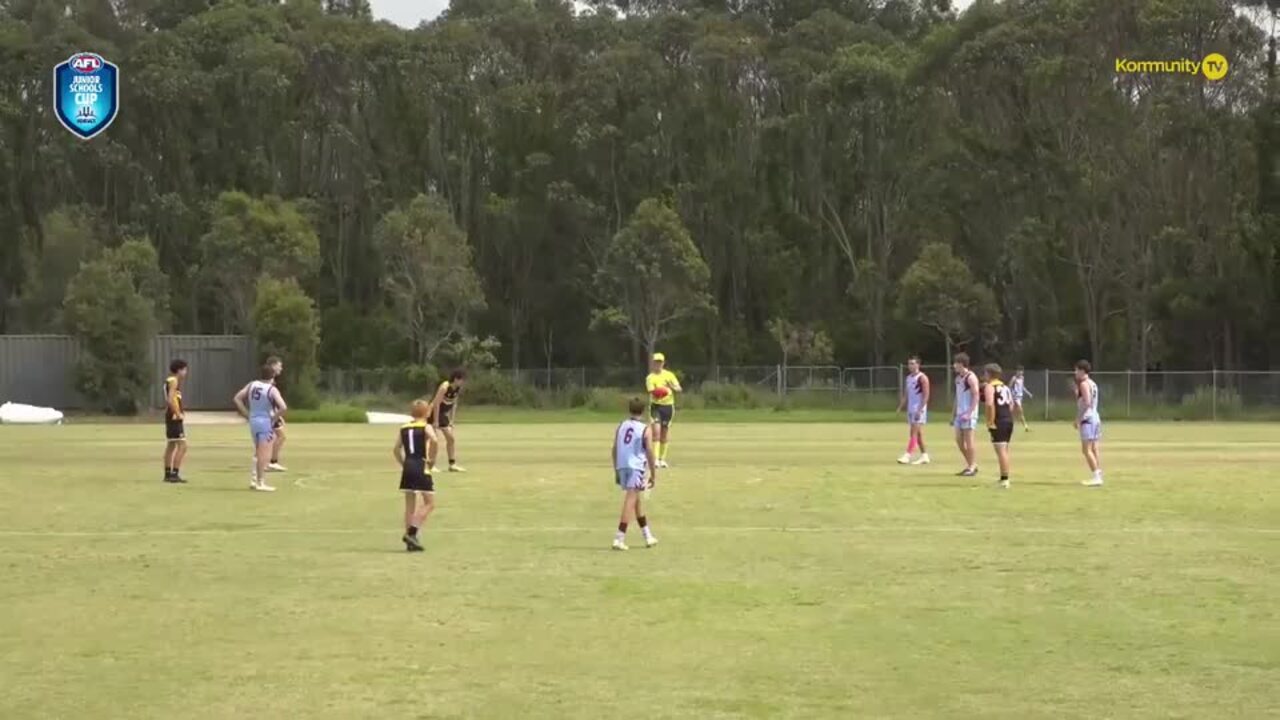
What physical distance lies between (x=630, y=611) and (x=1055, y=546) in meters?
6.38

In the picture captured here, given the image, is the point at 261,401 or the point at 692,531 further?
the point at 261,401

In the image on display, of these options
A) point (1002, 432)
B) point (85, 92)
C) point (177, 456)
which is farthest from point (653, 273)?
point (1002, 432)

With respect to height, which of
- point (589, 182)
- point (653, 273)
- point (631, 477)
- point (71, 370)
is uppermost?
point (589, 182)

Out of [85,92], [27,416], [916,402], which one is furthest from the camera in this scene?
[27,416]

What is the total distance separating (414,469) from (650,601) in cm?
433

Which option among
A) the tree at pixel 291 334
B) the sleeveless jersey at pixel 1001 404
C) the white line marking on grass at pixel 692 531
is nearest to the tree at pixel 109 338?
the tree at pixel 291 334

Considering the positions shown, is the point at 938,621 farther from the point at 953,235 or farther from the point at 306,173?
the point at 306,173

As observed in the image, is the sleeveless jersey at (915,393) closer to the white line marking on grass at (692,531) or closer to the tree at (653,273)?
the white line marking on grass at (692,531)

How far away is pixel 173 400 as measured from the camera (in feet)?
84.9

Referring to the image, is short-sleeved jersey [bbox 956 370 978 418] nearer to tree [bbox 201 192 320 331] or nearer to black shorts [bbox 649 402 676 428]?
black shorts [bbox 649 402 676 428]

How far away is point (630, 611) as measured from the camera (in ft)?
42.0

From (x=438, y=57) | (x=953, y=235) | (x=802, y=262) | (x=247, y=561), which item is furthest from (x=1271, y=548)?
(x=438, y=57)

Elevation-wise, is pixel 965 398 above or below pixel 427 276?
below

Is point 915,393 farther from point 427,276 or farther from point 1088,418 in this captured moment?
point 427,276
